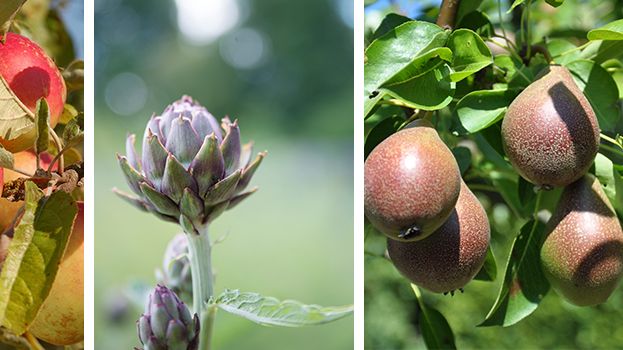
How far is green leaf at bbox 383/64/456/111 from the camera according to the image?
77 cm

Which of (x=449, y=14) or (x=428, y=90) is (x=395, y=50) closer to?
(x=428, y=90)

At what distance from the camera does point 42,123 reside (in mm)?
784

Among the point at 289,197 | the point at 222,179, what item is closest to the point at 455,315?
the point at 289,197

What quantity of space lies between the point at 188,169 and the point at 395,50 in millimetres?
261

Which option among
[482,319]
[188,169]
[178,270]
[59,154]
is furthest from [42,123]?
[482,319]

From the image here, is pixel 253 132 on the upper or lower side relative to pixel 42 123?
lower

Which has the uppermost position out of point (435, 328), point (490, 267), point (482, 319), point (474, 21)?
point (474, 21)

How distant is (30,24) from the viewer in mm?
956

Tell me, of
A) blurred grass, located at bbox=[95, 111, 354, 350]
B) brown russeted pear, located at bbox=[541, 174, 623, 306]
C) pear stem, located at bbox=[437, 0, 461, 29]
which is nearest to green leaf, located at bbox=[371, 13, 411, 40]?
pear stem, located at bbox=[437, 0, 461, 29]

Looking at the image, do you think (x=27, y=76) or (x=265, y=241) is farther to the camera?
(x=265, y=241)

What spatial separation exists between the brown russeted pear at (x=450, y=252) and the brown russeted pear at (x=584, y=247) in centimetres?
9

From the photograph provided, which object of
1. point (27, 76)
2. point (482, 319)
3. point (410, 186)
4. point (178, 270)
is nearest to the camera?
point (410, 186)

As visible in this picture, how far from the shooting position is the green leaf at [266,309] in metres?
0.89

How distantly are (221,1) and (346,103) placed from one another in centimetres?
23
